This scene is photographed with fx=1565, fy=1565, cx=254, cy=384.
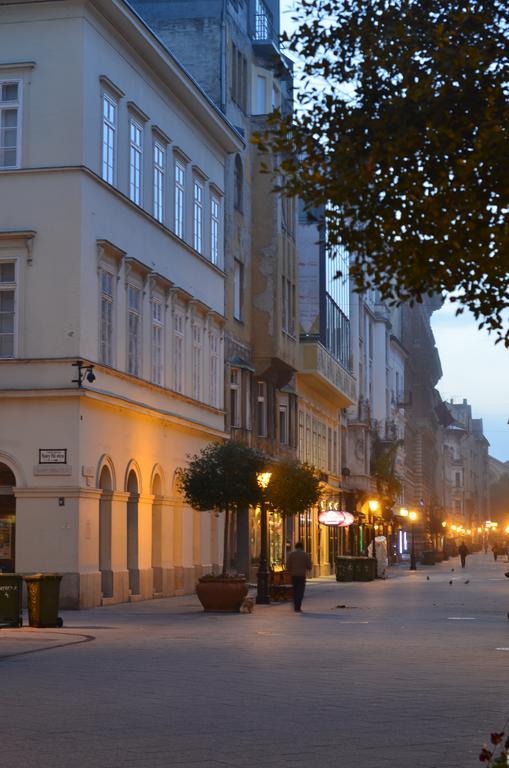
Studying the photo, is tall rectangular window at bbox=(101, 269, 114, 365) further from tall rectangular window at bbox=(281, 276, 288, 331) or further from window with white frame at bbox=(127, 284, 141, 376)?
tall rectangular window at bbox=(281, 276, 288, 331)

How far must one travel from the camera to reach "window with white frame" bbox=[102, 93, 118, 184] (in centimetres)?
3606

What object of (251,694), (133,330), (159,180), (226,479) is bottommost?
(251,694)

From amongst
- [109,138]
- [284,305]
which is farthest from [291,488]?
[284,305]

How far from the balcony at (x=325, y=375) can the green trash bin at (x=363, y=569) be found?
291 inches

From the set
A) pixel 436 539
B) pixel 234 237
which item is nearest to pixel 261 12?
pixel 234 237

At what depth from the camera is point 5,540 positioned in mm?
33969

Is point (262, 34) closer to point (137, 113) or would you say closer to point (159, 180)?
point (159, 180)

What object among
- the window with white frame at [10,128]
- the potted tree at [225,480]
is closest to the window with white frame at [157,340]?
the potted tree at [225,480]

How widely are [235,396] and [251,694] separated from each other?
3483cm

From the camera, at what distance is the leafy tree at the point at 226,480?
3703cm

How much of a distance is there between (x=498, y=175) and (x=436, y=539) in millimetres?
126363

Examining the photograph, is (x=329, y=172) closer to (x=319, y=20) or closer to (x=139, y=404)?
(x=319, y=20)

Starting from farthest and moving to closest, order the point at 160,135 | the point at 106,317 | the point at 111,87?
the point at 160,135 < the point at 111,87 < the point at 106,317

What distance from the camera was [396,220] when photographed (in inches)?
430
